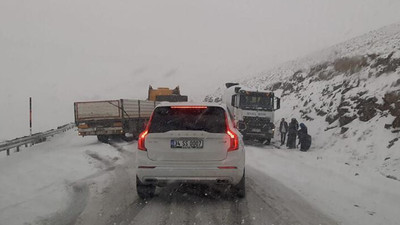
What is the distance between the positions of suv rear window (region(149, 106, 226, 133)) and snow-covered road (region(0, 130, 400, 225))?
132 cm

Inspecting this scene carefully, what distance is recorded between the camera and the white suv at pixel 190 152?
6020 millimetres

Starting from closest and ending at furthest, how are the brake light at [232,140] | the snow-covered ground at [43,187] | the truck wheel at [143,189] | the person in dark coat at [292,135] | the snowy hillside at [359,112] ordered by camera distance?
1. the snow-covered ground at [43,187]
2. the brake light at [232,140]
3. the truck wheel at [143,189]
4. the snowy hillside at [359,112]
5. the person in dark coat at [292,135]

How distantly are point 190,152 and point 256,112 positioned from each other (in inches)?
545

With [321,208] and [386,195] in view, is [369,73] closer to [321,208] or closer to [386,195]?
[386,195]

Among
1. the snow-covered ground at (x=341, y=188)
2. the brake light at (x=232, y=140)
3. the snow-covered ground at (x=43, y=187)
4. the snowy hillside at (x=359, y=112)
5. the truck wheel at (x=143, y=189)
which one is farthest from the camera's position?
the snowy hillside at (x=359, y=112)

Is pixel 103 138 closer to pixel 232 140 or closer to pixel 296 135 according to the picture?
pixel 296 135

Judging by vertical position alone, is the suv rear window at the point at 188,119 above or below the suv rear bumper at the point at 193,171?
above

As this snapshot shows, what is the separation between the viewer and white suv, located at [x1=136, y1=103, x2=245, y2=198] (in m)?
6.02

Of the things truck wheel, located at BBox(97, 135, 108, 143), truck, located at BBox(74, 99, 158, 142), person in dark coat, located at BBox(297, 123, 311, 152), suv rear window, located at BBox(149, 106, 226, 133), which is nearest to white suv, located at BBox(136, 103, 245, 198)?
suv rear window, located at BBox(149, 106, 226, 133)

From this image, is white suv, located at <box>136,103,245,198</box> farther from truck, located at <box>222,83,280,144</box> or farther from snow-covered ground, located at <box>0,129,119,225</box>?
truck, located at <box>222,83,280,144</box>

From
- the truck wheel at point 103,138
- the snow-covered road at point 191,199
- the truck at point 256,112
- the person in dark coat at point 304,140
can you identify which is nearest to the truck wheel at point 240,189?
the snow-covered road at point 191,199

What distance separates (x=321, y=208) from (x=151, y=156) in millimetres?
2975

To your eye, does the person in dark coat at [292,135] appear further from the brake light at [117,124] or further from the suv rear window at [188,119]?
the suv rear window at [188,119]

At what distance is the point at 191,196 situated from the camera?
22.3ft
